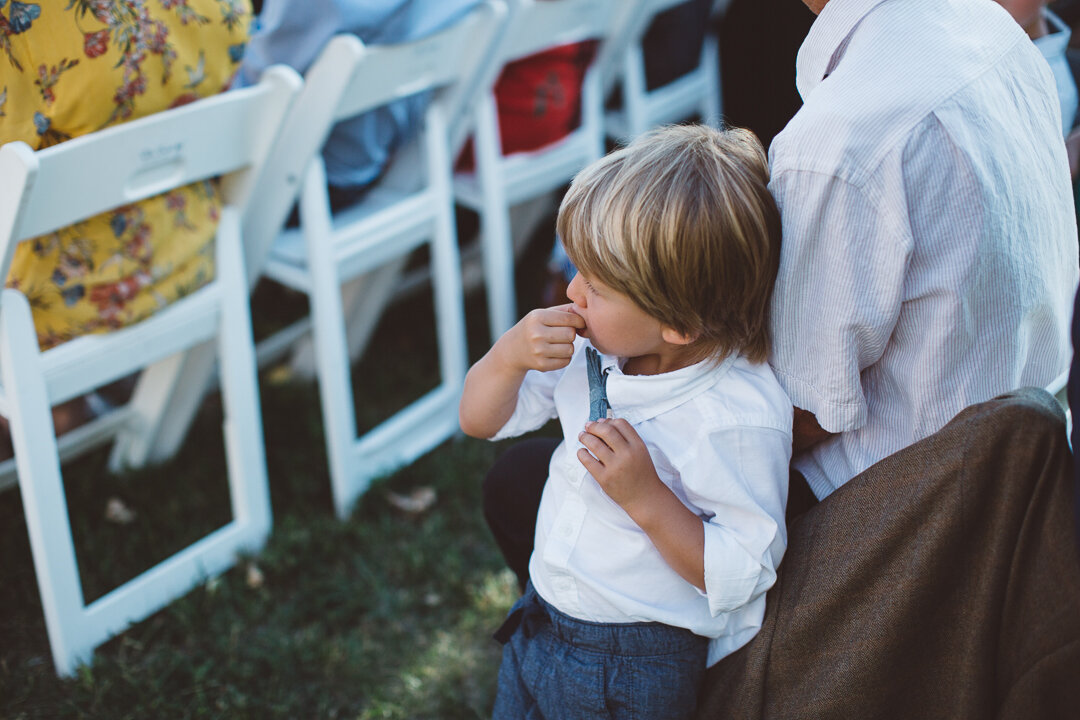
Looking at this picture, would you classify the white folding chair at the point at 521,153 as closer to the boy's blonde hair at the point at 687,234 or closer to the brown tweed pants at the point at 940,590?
the boy's blonde hair at the point at 687,234

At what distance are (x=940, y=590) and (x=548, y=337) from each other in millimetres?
555

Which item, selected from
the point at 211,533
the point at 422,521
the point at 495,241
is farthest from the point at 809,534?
the point at 495,241

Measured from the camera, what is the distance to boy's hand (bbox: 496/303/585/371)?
135 centimetres

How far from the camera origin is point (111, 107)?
192 centimetres

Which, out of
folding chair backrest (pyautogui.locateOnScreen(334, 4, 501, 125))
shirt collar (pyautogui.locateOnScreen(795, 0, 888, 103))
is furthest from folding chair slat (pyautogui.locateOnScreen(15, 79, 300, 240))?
shirt collar (pyautogui.locateOnScreen(795, 0, 888, 103))

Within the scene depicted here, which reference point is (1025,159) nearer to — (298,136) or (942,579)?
(942,579)

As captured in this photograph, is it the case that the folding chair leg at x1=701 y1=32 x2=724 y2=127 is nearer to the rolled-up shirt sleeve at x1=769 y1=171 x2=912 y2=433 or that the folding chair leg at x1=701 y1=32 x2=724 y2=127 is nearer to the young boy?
the young boy

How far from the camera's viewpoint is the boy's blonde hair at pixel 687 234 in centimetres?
126

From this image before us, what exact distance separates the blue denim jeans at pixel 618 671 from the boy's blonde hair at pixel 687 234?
0.40 metres

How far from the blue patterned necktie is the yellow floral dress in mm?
1058

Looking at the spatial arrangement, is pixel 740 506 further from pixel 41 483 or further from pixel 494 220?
pixel 494 220

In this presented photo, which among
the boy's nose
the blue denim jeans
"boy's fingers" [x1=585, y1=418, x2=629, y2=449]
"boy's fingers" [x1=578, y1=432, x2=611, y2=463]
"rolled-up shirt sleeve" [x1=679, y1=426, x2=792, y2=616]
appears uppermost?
the boy's nose

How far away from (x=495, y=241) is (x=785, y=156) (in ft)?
6.28

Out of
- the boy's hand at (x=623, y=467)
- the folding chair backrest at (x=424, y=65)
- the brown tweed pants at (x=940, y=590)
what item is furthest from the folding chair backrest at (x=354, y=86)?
the brown tweed pants at (x=940, y=590)
